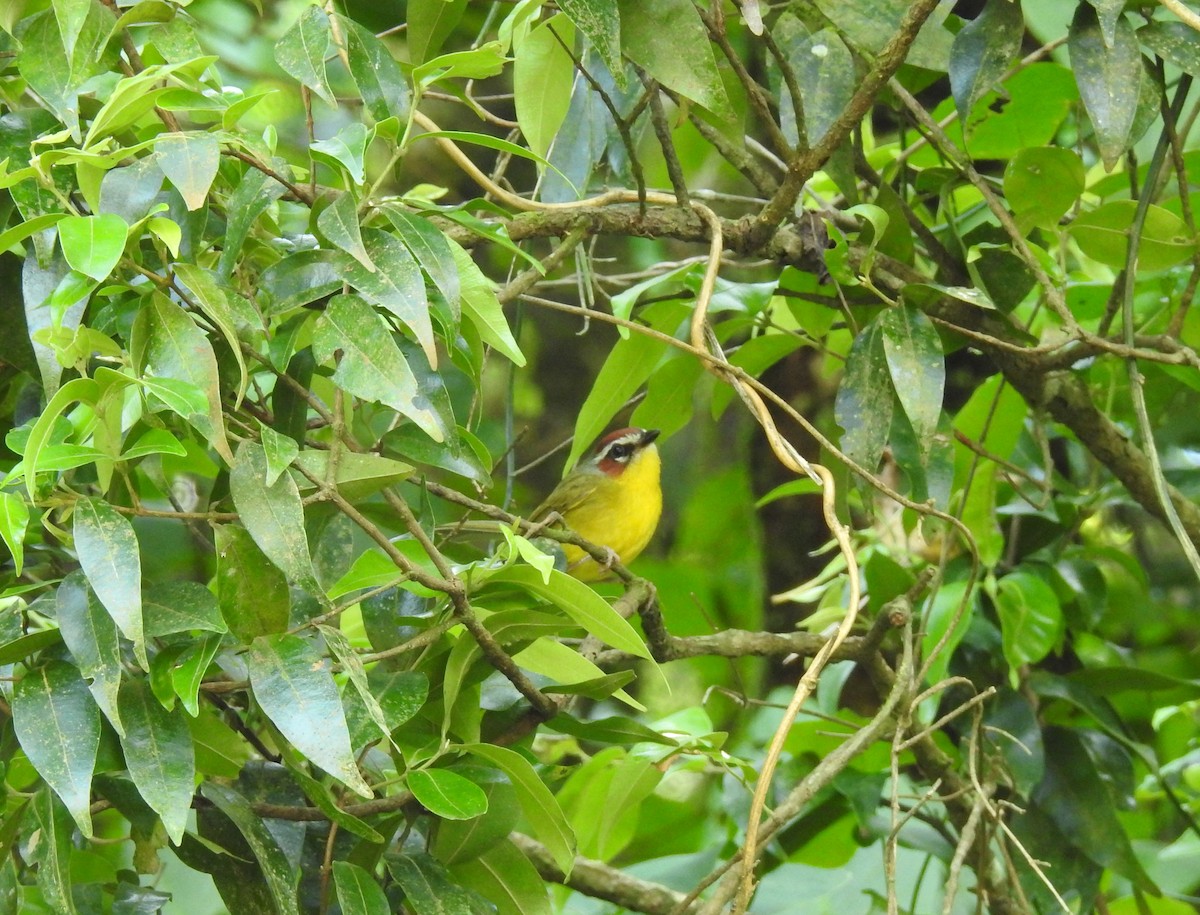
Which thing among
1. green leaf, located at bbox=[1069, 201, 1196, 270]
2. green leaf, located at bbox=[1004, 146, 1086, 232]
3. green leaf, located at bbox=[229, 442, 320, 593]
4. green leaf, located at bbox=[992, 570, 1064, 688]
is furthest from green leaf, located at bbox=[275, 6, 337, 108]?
green leaf, located at bbox=[992, 570, 1064, 688]

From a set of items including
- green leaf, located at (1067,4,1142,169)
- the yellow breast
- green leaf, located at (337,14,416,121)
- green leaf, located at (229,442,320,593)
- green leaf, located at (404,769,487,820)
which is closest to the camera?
green leaf, located at (229,442,320,593)

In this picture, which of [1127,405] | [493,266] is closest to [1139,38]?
[1127,405]

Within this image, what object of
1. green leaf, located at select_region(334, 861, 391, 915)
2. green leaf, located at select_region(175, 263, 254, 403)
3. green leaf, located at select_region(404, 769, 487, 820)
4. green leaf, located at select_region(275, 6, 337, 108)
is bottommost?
green leaf, located at select_region(334, 861, 391, 915)

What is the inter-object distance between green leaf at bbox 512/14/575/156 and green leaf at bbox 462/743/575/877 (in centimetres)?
74

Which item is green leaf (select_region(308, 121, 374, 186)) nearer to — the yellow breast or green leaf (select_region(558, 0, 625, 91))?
green leaf (select_region(558, 0, 625, 91))

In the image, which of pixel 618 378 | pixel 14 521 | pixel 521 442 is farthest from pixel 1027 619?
pixel 14 521

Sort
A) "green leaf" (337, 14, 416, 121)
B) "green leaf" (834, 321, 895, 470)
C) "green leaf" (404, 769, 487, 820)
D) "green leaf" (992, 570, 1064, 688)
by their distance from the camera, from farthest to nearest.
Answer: "green leaf" (992, 570, 1064, 688) < "green leaf" (834, 321, 895, 470) < "green leaf" (337, 14, 416, 121) < "green leaf" (404, 769, 487, 820)

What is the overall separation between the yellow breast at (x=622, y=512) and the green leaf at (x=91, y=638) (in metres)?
2.28

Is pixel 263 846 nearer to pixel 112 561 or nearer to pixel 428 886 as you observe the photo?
pixel 428 886

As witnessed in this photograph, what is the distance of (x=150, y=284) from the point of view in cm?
120

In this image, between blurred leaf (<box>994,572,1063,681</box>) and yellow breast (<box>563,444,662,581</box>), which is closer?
blurred leaf (<box>994,572,1063,681</box>)

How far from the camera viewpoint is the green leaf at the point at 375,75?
1.33 m

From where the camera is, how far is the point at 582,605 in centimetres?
133

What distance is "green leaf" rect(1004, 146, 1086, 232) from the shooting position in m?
1.78
